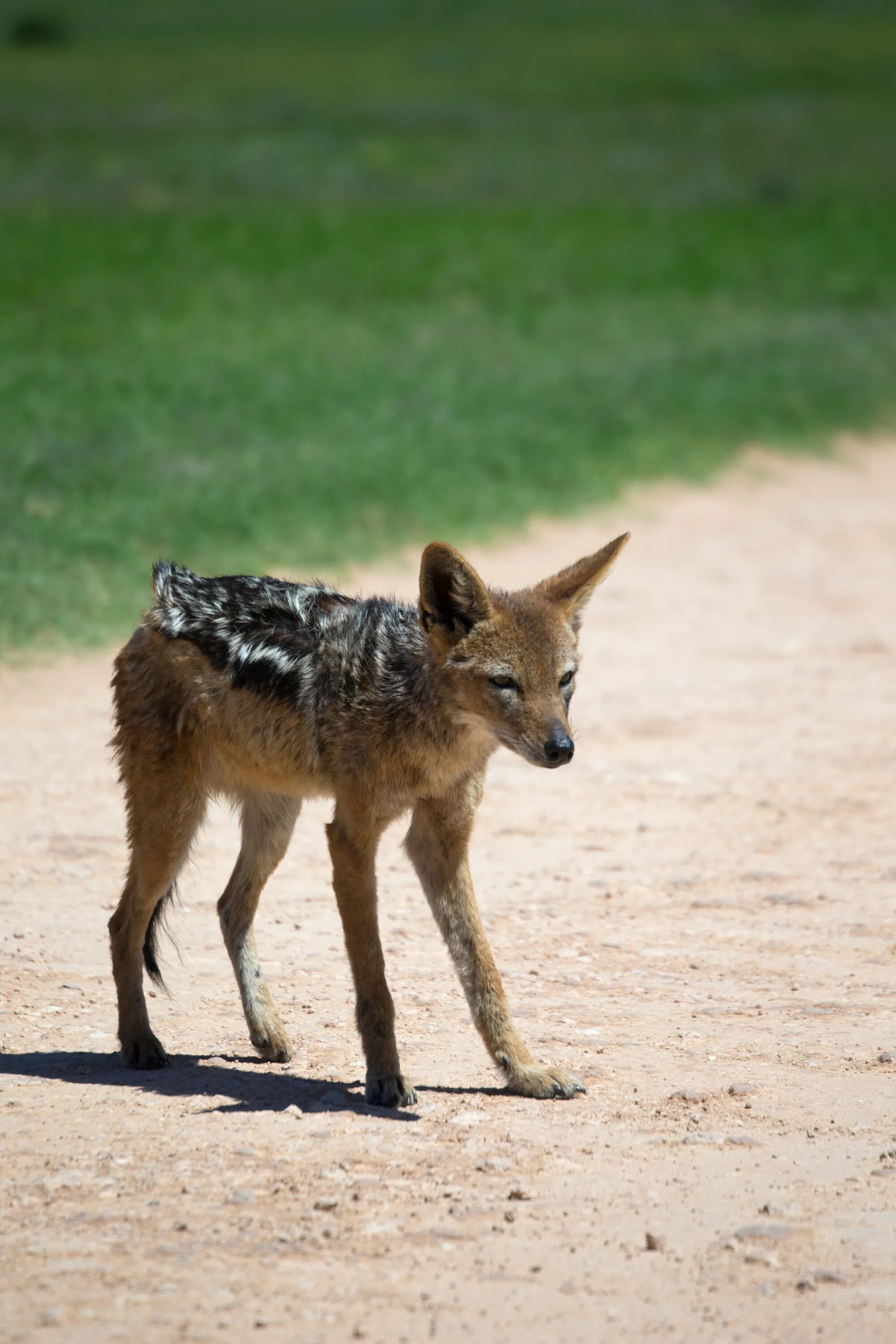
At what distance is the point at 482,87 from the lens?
45.9 metres

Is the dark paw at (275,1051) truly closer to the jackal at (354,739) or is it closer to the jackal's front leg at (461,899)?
the jackal at (354,739)

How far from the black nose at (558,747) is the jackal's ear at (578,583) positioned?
0.57m

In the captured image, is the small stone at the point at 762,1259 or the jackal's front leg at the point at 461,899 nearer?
the small stone at the point at 762,1259

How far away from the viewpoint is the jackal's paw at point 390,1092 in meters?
4.80

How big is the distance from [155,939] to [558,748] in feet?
5.61

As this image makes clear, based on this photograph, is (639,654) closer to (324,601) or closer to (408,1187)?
(324,601)

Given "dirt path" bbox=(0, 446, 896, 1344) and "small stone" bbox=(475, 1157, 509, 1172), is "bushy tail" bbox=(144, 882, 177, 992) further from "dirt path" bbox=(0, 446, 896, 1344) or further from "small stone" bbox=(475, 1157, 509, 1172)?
"small stone" bbox=(475, 1157, 509, 1172)

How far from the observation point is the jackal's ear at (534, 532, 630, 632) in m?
5.30

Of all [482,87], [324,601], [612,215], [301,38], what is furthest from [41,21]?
[324,601]

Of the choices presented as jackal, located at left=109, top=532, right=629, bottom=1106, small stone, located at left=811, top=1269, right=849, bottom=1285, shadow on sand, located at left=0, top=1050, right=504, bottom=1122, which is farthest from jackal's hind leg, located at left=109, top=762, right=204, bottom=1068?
small stone, located at left=811, top=1269, right=849, bottom=1285

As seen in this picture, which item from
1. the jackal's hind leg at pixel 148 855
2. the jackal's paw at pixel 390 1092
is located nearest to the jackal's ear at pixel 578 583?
the jackal's hind leg at pixel 148 855

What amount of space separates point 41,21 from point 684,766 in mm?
53721

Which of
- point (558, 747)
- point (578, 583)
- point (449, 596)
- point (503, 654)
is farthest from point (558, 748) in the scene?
point (578, 583)

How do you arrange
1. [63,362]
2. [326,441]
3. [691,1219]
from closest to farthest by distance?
[691,1219] → [326,441] → [63,362]
